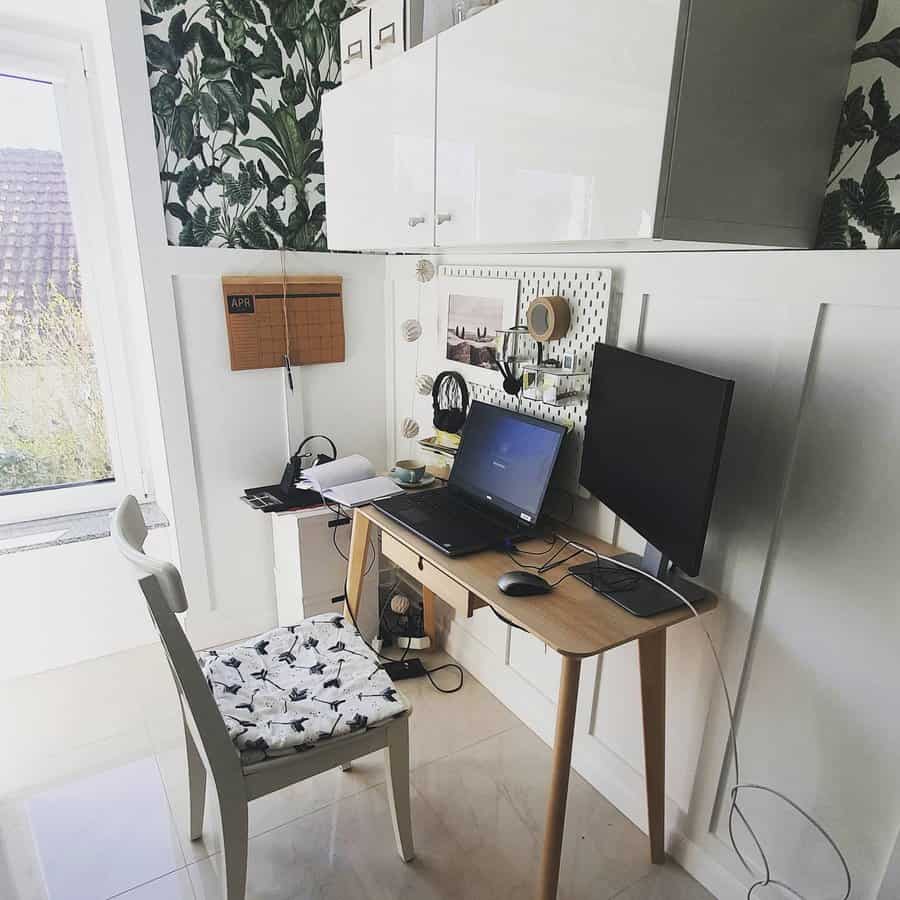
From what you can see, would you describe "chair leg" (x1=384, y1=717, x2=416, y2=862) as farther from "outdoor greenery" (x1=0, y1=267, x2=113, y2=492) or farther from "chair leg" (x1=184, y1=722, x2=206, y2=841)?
"outdoor greenery" (x1=0, y1=267, x2=113, y2=492)

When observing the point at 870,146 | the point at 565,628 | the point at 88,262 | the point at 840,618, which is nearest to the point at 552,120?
the point at 870,146

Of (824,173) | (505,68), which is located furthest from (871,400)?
(505,68)

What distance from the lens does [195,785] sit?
1.54 metres

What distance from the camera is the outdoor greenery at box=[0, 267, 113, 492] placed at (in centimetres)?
214

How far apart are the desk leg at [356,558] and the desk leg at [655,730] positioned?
3.04 feet

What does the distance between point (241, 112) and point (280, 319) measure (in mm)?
667

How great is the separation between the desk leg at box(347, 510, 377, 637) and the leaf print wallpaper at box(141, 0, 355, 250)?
3.39 ft

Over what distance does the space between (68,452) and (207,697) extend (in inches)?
60.1

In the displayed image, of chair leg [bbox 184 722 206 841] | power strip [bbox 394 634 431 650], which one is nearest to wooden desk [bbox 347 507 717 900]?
chair leg [bbox 184 722 206 841]

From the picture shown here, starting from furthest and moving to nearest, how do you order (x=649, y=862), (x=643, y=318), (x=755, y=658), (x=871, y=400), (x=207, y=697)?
(x=649, y=862) → (x=643, y=318) → (x=755, y=658) → (x=207, y=697) → (x=871, y=400)

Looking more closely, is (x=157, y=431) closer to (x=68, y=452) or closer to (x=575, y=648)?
(x=68, y=452)

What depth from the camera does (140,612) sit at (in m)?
2.38

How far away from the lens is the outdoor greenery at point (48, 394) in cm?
214

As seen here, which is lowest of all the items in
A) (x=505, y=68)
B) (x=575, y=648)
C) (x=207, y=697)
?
(x=207, y=697)
